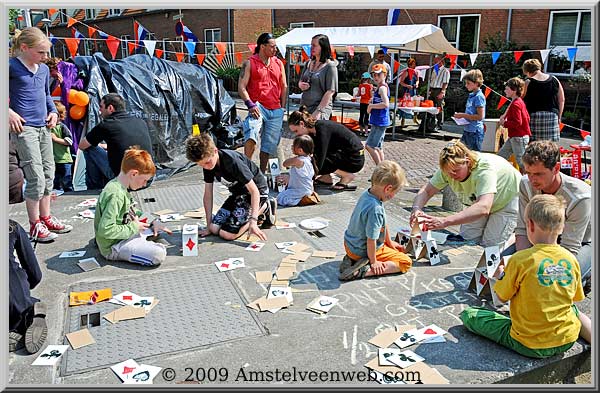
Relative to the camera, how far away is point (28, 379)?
264 cm

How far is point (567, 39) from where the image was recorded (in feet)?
53.3

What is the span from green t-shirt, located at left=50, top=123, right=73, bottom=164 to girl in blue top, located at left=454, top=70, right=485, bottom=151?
18.1 ft

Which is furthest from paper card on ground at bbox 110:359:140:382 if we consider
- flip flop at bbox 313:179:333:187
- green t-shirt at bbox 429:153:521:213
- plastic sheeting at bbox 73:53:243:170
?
plastic sheeting at bbox 73:53:243:170

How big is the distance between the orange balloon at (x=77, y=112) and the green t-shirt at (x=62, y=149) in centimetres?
22

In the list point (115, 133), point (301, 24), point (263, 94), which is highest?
point (301, 24)

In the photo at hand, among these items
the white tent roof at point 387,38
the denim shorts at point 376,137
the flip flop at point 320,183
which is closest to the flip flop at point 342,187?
the flip flop at point 320,183

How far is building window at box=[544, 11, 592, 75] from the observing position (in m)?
15.7

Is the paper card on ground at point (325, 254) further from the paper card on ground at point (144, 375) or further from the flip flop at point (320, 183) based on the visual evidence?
the flip flop at point (320, 183)

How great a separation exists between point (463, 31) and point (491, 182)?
16.6 metres

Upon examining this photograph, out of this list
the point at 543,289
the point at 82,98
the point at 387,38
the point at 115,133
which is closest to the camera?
the point at 543,289

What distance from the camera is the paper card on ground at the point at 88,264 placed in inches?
158

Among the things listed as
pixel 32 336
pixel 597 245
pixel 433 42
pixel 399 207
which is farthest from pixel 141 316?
pixel 433 42

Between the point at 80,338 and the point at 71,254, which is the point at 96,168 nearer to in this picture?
the point at 71,254

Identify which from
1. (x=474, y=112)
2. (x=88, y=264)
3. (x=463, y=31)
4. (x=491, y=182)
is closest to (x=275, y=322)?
(x=88, y=264)
